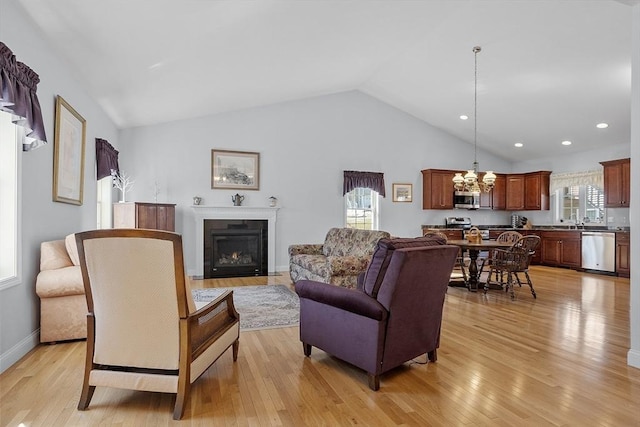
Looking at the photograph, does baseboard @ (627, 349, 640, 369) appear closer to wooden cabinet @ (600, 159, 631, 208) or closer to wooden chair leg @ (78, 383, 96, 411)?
wooden chair leg @ (78, 383, 96, 411)

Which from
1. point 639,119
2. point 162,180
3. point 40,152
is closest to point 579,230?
point 639,119

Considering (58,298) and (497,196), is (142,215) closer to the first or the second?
(58,298)

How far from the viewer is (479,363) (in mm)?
2824

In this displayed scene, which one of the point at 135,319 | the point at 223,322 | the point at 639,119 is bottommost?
the point at 223,322

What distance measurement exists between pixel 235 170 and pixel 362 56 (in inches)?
125

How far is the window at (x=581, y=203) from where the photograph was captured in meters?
7.97

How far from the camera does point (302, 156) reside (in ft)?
24.9

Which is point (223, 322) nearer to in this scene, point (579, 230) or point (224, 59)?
point (224, 59)

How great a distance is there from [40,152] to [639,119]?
5.02 meters

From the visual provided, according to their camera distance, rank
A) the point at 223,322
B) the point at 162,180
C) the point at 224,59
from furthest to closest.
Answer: the point at 162,180, the point at 224,59, the point at 223,322

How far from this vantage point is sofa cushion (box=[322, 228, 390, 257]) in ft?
16.9

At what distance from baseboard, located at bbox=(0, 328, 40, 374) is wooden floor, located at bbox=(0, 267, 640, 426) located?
0.06 meters

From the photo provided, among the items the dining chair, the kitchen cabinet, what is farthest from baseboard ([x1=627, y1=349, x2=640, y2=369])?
the kitchen cabinet

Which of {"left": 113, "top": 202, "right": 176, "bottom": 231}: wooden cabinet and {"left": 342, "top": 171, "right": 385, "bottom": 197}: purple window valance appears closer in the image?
{"left": 113, "top": 202, "right": 176, "bottom": 231}: wooden cabinet
